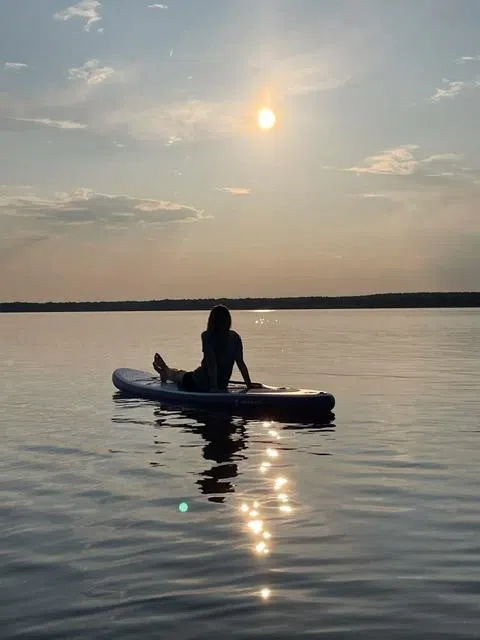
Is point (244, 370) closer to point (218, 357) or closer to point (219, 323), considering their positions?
point (218, 357)

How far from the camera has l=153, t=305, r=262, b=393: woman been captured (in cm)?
1609

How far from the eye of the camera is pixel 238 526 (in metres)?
8.10

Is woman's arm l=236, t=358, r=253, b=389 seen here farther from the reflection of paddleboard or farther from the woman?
the reflection of paddleboard

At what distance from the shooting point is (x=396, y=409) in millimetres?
18000

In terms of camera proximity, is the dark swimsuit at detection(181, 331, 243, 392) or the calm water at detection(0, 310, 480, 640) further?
the dark swimsuit at detection(181, 331, 243, 392)

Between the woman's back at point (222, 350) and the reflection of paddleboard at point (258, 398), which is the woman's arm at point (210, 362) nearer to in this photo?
the woman's back at point (222, 350)

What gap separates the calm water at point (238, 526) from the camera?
228 inches

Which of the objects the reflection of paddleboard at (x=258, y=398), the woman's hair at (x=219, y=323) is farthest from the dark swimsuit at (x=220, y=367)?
the reflection of paddleboard at (x=258, y=398)

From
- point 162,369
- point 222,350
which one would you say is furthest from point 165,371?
point 222,350

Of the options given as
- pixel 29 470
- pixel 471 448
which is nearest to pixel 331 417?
pixel 471 448

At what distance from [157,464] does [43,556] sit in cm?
441

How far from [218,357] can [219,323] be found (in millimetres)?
1075

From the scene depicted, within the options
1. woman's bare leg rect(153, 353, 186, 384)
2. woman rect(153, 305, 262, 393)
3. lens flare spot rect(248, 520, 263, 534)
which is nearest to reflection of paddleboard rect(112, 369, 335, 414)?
woman rect(153, 305, 262, 393)

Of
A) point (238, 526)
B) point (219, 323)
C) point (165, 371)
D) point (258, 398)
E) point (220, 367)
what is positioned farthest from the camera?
point (165, 371)
